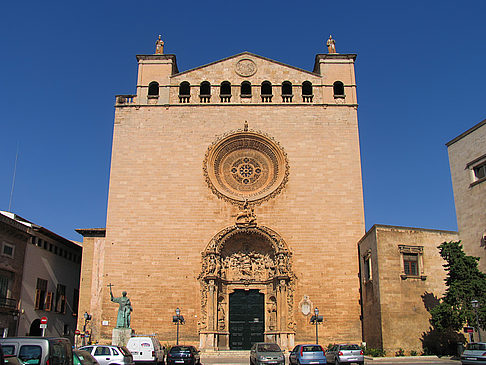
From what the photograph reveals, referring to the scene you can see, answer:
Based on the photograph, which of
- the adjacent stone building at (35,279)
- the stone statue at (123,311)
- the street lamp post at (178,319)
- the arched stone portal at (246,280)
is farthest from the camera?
the arched stone portal at (246,280)

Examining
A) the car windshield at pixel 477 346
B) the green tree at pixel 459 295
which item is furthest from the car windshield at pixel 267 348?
the green tree at pixel 459 295

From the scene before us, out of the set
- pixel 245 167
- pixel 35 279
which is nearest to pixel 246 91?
pixel 245 167

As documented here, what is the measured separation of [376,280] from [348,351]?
5166 millimetres

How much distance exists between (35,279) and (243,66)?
648 inches

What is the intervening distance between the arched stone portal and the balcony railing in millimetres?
9031

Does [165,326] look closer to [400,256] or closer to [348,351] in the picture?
[348,351]

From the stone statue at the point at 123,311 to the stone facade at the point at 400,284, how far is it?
11079 mm

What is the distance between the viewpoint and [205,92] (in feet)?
92.1

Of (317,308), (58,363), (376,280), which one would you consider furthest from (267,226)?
(58,363)

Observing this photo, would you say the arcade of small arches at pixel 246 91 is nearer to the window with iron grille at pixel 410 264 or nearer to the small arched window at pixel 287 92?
the small arched window at pixel 287 92

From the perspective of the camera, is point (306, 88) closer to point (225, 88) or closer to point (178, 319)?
point (225, 88)

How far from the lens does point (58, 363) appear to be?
8539 mm

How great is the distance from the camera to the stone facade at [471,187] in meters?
22.0

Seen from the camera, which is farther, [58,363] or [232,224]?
[232,224]
